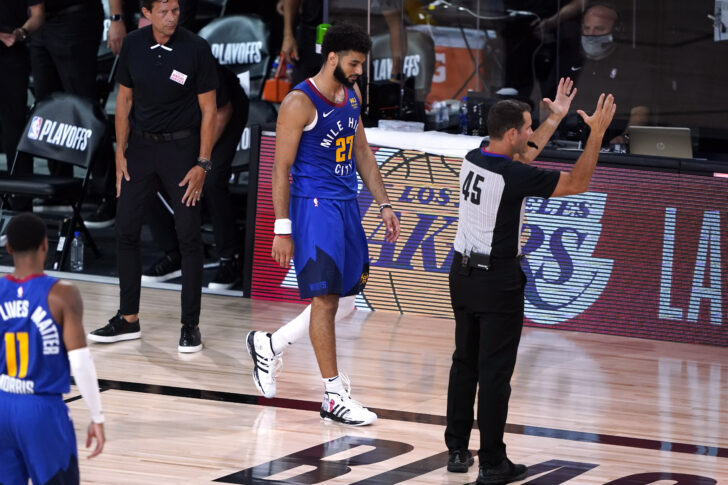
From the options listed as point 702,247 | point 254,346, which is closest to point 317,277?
point 254,346

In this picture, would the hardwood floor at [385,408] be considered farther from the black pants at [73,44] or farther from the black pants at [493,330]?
the black pants at [73,44]

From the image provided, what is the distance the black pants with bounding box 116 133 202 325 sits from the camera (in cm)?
700

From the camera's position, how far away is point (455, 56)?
9555 mm

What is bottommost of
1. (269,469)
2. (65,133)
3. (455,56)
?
(269,469)

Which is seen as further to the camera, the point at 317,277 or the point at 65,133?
the point at 65,133

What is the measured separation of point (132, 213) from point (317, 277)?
1709 millimetres

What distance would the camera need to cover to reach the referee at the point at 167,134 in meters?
6.92

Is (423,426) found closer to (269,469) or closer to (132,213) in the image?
(269,469)

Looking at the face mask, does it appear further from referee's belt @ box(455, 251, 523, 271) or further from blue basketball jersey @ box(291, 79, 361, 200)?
referee's belt @ box(455, 251, 523, 271)

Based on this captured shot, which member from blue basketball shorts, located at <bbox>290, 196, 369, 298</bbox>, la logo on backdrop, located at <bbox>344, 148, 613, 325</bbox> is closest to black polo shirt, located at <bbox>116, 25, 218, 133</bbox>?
blue basketball shorts, located at <bbox>290, 196, 369, 298</bbox>

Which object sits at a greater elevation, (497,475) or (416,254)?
(416,254)

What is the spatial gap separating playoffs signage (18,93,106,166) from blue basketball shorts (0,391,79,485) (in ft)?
16.3

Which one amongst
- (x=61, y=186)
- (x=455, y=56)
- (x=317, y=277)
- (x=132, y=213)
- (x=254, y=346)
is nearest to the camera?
(x=317, y=277)

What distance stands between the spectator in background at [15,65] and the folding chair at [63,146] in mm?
394
